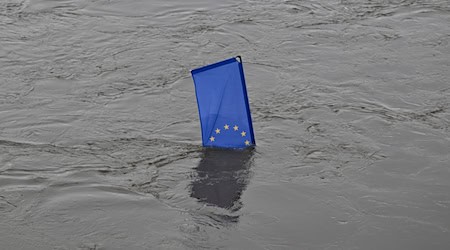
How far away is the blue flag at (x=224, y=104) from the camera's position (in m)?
6.83

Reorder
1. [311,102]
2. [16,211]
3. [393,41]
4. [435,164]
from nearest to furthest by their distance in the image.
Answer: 1. [16,211]
2. [435,164]
3. [311,102]
4. [393,41]

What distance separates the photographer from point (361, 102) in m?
7.86

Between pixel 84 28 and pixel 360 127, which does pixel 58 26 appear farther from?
pixel 360 127

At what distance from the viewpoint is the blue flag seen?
6832 mm

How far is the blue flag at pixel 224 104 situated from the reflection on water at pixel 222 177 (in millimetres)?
137

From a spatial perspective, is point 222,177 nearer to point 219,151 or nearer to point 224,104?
point 219,151

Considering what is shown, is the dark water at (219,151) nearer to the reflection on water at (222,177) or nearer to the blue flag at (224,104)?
the reflection on water at (222,177)

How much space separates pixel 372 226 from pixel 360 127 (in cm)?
170

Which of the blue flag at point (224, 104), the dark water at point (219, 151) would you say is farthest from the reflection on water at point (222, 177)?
the blue flag at point (224, 104)

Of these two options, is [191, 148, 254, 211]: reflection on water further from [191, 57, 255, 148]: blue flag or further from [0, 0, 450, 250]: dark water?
[191, 57, 255, 148]: blue flag

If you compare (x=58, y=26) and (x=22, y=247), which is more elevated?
(x=58, y=26)

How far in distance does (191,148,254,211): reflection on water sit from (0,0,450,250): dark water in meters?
0.02

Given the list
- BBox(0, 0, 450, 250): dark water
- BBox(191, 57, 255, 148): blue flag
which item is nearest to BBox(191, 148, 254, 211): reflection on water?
BBox(0, 0, 450, 250): dark water

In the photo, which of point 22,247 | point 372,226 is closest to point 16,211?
point 22,247
